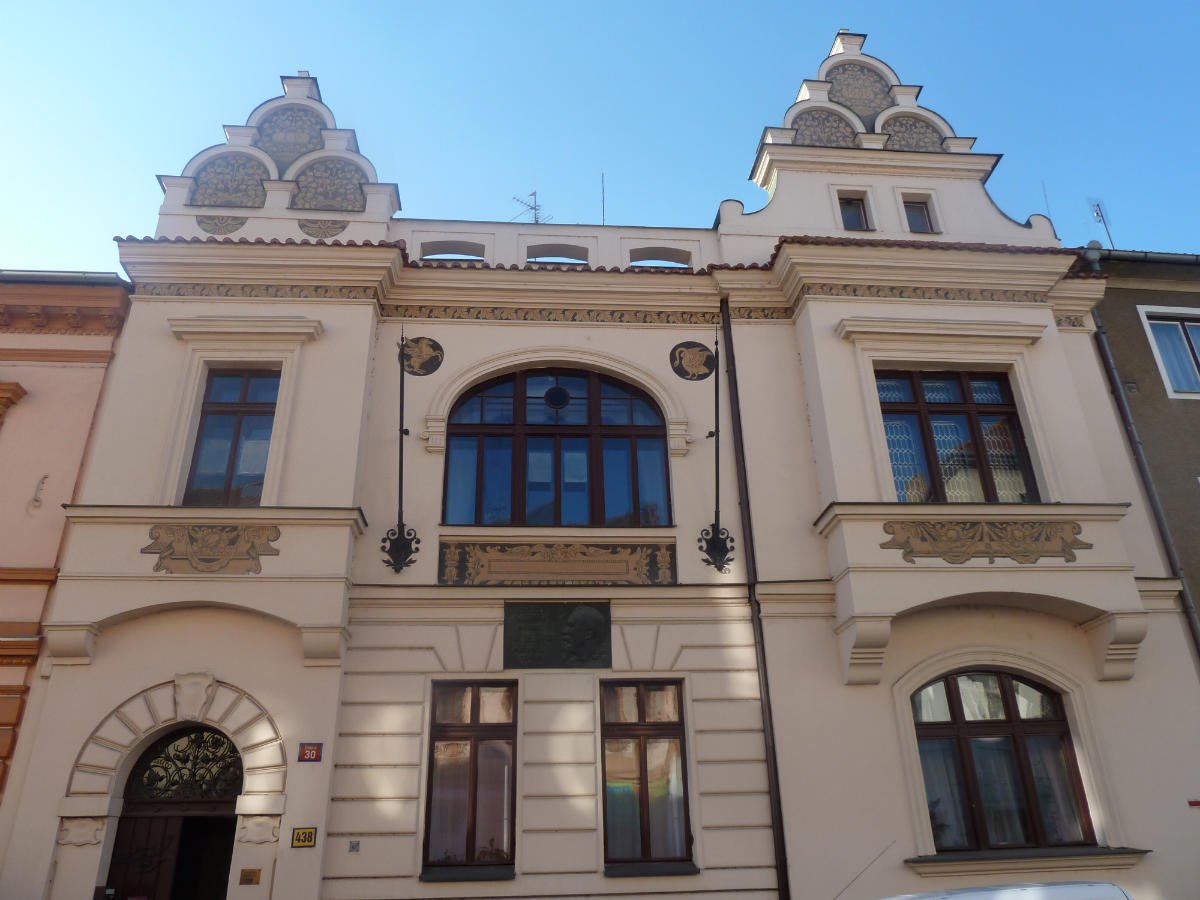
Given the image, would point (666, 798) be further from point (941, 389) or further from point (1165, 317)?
point (1165, 317)

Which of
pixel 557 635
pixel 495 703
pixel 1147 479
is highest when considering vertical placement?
pixel 1147 479

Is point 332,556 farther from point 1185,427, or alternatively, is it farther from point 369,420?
point 1185,427

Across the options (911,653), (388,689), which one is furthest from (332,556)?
(911,653)

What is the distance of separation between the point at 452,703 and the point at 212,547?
3344 mm

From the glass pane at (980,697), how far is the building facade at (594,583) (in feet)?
0.17

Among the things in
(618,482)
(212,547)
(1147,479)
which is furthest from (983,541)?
(212,547)

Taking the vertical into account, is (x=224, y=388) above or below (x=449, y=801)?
above

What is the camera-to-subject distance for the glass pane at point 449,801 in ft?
31.2

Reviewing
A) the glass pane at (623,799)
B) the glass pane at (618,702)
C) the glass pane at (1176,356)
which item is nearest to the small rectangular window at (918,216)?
the glass pane at (1176,356)

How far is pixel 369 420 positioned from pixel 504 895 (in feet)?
19.8

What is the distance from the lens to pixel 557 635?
1048 cm

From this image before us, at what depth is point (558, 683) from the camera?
33.6 ft

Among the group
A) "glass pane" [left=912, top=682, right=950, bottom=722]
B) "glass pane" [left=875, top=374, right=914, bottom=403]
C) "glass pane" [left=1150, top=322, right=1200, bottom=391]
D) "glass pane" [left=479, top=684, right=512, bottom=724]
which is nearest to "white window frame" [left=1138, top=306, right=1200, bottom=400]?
"glass pane" [left=1150, top=322, right=1200, bottom=391]

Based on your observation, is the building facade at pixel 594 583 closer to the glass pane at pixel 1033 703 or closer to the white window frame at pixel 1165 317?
the glass pane at pixel 1033 703
